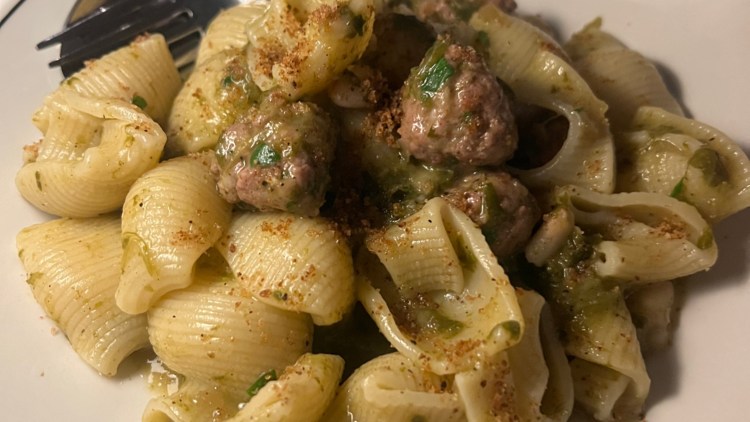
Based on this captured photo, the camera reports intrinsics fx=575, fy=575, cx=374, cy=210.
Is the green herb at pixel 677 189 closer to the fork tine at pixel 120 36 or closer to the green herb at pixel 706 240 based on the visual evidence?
the green herb at pixel 706 240

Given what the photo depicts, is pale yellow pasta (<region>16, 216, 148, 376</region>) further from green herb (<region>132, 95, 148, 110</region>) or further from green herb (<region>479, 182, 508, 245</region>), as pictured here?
green herb (<region>479, 182, 508, 245</region>)

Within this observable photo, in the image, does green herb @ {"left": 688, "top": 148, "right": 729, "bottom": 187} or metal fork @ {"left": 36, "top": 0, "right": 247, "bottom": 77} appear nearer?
green herb @ {"left": 688, "top": 148, "right": 729, "bottom": 187}

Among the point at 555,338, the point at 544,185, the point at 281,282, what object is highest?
the point at 544,185

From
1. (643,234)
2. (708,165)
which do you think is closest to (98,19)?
(643,234)

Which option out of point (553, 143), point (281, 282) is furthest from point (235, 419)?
point (553, 143)

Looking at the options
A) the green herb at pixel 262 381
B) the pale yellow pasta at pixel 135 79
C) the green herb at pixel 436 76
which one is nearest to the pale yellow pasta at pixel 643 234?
the green herb at pixel 436 76

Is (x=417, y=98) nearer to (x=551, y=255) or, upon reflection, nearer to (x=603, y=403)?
(x=551, y=255)

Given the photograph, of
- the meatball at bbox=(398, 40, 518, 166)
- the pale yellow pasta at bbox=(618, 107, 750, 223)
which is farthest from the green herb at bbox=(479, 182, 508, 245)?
the pale yellow pasta at bbox=(618, 107, 750, 223)
